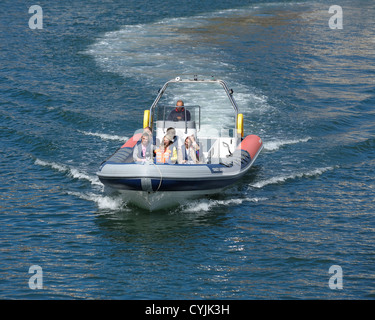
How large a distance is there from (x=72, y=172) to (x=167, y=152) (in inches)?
120

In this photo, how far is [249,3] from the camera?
39906mm

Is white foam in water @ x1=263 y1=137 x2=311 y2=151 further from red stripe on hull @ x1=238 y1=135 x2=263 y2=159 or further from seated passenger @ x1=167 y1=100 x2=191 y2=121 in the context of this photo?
seated passenger @ x1=167 y1=100 x2=191 y2=121

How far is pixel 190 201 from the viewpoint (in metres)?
13.6

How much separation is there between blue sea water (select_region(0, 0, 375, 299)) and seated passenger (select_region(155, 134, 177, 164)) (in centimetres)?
97

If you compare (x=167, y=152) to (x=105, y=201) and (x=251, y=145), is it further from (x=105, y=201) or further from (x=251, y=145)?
(x=251, y=145)

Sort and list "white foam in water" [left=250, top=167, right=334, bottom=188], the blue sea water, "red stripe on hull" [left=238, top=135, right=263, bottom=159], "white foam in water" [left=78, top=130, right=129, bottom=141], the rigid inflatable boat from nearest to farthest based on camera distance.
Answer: the blue sea water → the rigid inflatable boat → "white foam in water" [left=250, top=167, right=334, bottom=188] → "red stripe on hull" [left=238, top=135, right=263, bottom=159] → "white foam in water" [left=78, top=130, right=129, bottom=141]

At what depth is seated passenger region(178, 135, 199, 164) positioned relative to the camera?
536 inches

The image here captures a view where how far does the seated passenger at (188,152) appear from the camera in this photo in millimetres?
13617

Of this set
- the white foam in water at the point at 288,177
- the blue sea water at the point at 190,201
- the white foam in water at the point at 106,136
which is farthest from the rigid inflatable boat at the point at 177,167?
the white foam in water at the point at 106,136

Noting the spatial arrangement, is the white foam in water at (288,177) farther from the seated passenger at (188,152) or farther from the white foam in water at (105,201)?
the white foam in water at (105,201)

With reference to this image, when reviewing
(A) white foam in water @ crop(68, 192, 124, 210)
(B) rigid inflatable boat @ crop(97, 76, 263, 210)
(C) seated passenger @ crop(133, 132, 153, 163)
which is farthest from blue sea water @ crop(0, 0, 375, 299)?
(C) seated passenger @ crop(133, 132, 153, 163)

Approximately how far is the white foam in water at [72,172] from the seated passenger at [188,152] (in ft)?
7.34

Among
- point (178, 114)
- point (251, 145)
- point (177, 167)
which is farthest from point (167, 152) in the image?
point (251, 145)
